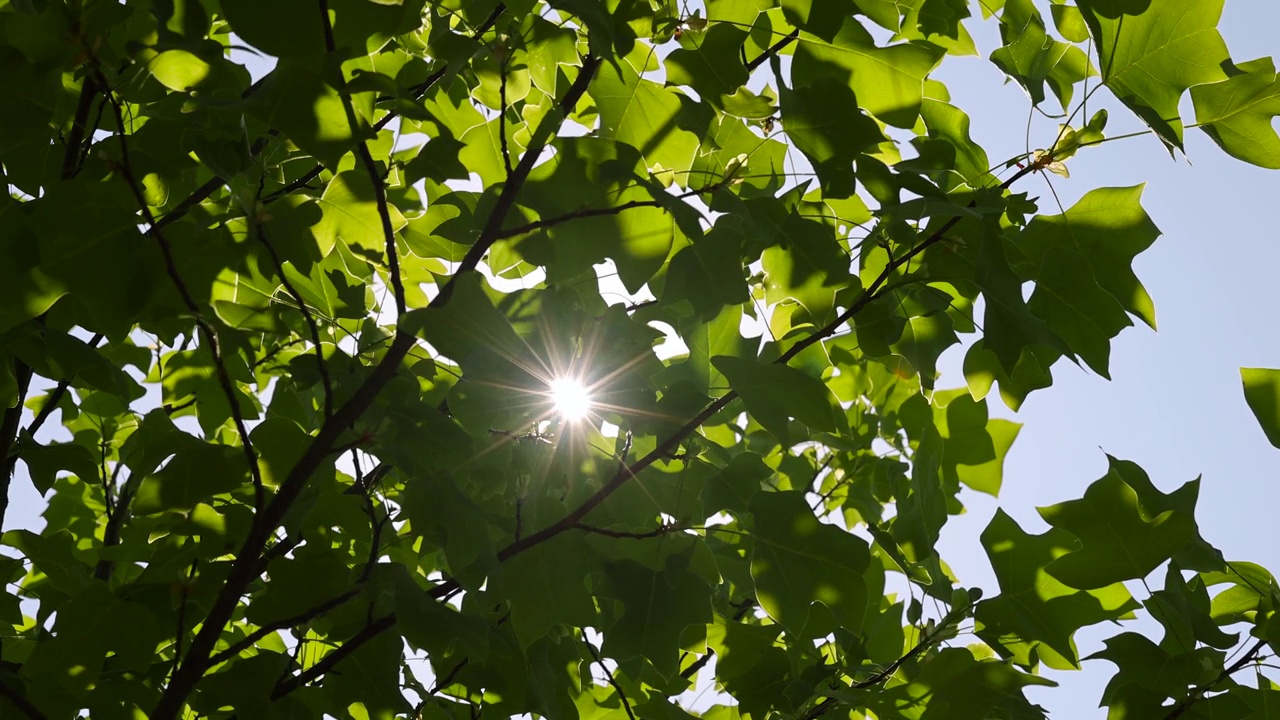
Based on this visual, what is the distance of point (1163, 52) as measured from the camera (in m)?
1.35

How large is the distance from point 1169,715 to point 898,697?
0.38 metres

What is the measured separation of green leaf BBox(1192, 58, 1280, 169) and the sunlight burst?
3.31 feet

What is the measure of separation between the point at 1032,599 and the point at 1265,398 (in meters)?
0.50

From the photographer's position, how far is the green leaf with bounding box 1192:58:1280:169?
4.31 feet

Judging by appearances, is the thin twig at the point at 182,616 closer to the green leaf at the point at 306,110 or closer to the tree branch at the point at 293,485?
the tree branch at the point at 293,485

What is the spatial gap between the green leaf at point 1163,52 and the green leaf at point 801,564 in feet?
2.45

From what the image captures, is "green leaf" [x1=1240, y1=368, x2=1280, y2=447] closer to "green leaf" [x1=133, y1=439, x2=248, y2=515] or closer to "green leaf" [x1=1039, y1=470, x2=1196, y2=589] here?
"green leaf" [x1=1039, y1=470, x2=1196, y2=589]

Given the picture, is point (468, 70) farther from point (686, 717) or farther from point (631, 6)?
point (686, 717)

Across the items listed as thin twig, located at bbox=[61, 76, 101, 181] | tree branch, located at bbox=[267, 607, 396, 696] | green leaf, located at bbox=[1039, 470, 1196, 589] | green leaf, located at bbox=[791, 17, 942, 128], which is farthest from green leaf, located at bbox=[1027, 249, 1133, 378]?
thin twig, located at bbox=[61, 76, 101, 181]

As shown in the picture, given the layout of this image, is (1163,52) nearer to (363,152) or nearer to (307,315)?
(363,152)

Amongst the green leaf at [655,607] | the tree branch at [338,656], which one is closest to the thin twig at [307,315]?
the tree branch at [338,656]

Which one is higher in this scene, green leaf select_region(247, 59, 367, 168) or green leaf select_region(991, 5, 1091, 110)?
green leaf select_region(991, 5, 1091, 110)

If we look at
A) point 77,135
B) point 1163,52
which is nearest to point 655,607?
point 1163,52

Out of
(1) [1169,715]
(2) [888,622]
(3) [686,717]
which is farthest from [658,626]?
(1) [1169,715]
